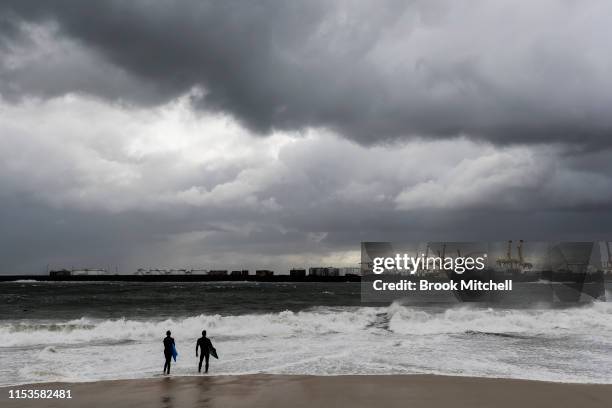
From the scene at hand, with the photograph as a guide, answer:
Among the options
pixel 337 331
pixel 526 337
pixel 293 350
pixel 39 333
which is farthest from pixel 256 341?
pixel 526 337

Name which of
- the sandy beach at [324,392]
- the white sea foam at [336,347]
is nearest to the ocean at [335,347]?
the white sea foam at [336,347]

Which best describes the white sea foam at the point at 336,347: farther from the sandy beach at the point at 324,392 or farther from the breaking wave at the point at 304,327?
Result: the sandy beach at the point at 324,392

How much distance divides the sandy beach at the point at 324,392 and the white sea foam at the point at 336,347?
1430 mm

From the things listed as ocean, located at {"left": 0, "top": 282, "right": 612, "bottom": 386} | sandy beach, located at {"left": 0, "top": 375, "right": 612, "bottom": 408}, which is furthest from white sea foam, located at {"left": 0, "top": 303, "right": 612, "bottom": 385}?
sandy beach, located at {"left": 0, "top": 375, "right": 612, "bottom": 408}

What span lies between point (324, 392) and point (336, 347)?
978 centimetres

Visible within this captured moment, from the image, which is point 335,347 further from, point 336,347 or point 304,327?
point 304,327

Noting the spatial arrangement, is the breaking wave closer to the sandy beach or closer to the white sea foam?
the white sea foam

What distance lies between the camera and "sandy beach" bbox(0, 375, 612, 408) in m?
13.4

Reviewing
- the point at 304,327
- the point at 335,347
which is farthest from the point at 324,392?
the point at 304,327

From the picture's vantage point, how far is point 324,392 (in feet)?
47.8

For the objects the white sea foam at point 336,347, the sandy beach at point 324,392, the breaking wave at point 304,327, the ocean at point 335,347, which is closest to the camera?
the sandy beach at point 324,392

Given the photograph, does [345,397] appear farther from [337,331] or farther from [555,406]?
[337,331]

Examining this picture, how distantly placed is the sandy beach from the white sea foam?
143cm

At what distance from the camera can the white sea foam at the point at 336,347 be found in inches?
732
